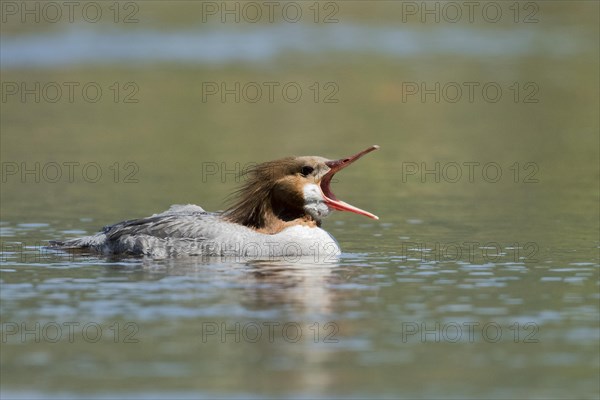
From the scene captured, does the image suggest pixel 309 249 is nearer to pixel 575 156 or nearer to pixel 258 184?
pixel 258 184

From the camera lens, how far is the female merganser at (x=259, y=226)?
17.2 metres

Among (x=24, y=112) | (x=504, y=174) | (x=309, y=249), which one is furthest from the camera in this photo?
(x=24, y=112)

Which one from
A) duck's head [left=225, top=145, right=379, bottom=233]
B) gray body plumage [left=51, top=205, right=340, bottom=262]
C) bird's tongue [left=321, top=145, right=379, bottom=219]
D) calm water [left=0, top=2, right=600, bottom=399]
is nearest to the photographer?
calm water [left=0, top=2, right=600, bottom=399]

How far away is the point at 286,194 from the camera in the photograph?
1756cm

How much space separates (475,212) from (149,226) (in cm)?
565

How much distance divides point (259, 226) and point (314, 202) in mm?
740

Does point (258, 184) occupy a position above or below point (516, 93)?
below

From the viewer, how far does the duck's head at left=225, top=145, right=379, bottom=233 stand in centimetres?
1753

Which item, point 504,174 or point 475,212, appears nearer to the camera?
point 475,212

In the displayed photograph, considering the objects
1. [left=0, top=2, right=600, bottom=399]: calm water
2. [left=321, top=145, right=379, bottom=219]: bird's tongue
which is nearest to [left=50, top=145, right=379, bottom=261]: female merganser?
[left=321, top=145, right=379, bottom=219]: bird's tongue

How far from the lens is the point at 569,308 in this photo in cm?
1403

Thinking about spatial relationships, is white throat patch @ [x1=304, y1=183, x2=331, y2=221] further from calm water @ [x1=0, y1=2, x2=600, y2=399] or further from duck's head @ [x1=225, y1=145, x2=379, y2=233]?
calm water @ [x1=0, y1=2, x2=600, y2=399]

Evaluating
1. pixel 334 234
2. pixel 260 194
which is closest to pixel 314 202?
pixel 260 194

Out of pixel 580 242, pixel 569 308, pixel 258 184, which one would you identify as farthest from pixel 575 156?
pixel 569 308
